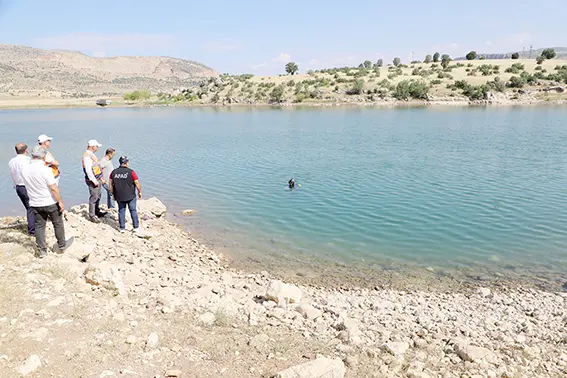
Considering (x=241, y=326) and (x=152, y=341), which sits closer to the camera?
(x=152, y=341)

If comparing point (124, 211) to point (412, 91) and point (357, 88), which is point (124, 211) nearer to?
point (412, 91)

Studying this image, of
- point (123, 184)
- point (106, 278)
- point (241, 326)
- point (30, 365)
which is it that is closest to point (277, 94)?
point (123, 184)

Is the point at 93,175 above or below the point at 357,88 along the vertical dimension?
below

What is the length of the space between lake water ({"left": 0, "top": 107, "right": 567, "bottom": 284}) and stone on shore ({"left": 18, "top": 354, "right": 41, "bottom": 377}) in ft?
27.3

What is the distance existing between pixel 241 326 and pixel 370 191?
13.8 m

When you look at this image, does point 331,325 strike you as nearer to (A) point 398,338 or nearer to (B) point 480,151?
(A) point 398,338

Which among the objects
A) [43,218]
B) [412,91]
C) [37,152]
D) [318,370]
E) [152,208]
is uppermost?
[412,91]

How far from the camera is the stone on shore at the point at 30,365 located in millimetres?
5623

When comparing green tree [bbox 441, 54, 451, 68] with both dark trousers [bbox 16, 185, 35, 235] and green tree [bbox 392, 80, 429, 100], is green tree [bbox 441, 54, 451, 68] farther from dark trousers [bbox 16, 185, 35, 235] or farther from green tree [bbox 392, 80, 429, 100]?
dark trousers [bbox 16, 185, 35, 235]

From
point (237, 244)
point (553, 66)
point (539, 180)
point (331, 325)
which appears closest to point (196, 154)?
point (237, 244)

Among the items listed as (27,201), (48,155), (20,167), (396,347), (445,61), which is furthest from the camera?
(445,61)

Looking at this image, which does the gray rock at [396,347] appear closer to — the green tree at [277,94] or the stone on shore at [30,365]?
the stone on shore at [30,365]

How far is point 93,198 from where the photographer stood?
13.1 meters

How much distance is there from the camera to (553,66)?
305 ft
